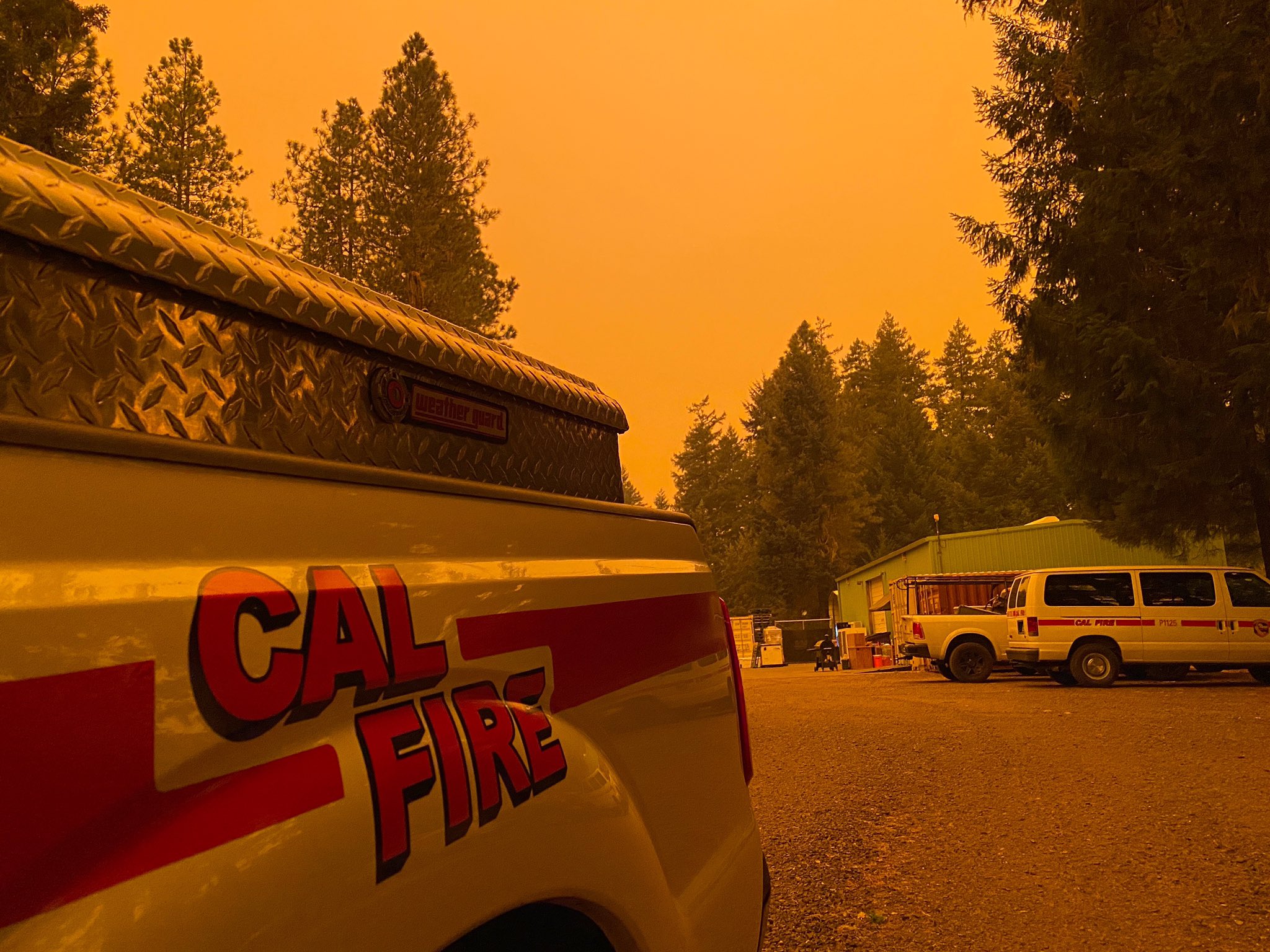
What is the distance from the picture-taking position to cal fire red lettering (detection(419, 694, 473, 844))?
111 cm

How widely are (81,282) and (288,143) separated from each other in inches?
1191

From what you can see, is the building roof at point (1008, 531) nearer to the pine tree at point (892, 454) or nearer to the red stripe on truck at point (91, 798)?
the pine tree at point (892, 454)

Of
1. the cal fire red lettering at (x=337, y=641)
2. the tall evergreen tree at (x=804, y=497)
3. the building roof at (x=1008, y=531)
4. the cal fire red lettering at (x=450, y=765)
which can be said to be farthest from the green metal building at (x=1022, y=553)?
the cal fire red lettering at (x=337, y=641)

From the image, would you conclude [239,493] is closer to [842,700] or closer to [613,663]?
[613,663]

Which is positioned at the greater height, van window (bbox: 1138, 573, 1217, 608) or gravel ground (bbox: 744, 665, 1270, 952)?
van window (bbox: 1138, 573, 1217, 608)

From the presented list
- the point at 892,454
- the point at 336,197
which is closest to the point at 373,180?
the point at 336,197

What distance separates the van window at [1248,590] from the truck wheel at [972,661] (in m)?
4.42

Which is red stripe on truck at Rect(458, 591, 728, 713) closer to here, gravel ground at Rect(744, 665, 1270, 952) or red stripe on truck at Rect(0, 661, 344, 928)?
red stripe on truck at Rect(0, 661, 344, 928)

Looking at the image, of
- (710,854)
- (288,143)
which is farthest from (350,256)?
(710,854)

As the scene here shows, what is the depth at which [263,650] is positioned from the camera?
0.97 metres

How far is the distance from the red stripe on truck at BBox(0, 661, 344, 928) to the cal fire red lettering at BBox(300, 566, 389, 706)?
134 mm

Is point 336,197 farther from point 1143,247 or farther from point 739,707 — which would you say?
point 739,707

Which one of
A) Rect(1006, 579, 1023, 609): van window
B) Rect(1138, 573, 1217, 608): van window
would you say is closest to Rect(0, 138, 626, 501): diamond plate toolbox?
Rect(1138, 573, 1217, 608): van window

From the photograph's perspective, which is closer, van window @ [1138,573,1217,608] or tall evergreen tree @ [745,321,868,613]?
van window @ [1138,573,1217,608]
